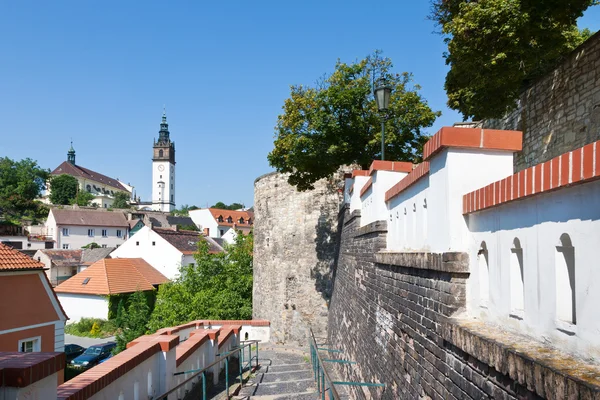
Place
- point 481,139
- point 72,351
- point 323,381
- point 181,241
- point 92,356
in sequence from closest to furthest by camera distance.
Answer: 1. point 481,139
2. point 323,381
3. point 92,356
4. point 72,351
5. point 181,241

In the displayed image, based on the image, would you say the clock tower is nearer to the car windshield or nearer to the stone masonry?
the car windshield

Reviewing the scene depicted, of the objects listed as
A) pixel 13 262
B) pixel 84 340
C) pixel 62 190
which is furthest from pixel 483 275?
pixel 62 190

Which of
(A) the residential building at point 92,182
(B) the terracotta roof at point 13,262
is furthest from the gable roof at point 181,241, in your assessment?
(A) the residential building at point 92,182

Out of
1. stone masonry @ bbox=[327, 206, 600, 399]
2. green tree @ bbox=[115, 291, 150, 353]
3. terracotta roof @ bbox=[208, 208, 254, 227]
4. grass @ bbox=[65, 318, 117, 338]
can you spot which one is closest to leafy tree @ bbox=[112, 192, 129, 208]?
terracotta roof @ bbox=[208, 208, 254, 227]

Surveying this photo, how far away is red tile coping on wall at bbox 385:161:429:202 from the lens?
4.12 metres

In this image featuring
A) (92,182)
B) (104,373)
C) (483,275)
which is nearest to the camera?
(483,275)

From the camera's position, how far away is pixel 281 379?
11.1m

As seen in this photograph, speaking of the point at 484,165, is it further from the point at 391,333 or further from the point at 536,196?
the point at 391,333

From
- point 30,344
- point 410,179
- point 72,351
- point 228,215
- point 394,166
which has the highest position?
point 228,215

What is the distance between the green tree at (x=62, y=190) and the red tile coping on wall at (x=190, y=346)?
9411 cm

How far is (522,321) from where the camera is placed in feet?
8.41

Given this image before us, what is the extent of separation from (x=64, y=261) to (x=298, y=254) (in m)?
34.5

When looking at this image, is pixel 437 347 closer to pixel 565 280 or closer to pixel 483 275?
pixel 483 275

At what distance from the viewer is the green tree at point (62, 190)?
3617 inches
